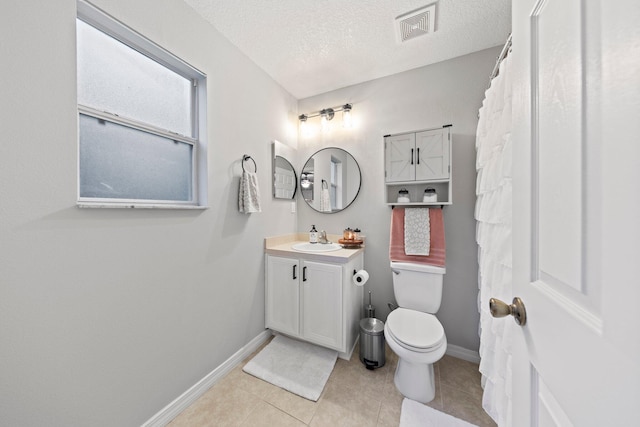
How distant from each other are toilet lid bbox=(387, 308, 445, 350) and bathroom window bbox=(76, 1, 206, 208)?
1560 mm

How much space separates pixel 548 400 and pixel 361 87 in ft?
7.78

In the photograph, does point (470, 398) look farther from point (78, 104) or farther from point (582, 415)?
point (78, 104)

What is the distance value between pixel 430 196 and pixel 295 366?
168 centimetres

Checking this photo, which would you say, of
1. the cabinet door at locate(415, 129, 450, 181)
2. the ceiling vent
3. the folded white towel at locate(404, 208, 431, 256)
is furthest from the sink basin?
the ceiling vent

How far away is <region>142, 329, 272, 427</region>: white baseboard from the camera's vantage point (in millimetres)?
1229

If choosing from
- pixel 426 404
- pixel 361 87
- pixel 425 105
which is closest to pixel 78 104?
pixel 361 87

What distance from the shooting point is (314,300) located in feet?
5.96

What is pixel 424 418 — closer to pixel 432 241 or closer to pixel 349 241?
pixel 432 241

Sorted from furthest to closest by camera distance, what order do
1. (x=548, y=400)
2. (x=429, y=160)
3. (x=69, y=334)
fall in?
(x=429, y=160)
(x=69, y=334)
(x=548, y=400)

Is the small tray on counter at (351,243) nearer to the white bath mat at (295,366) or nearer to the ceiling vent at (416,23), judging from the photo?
the white bath mat at (295,366)

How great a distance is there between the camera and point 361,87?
2186 millimetres

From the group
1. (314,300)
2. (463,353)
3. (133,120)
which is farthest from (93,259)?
(463,353)

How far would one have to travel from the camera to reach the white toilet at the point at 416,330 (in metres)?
1.34

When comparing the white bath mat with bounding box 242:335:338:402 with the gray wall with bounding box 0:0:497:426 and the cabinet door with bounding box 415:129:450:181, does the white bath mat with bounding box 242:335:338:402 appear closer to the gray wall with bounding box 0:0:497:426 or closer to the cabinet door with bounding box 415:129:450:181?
the gray wall with bounding box 0:0:497:426
